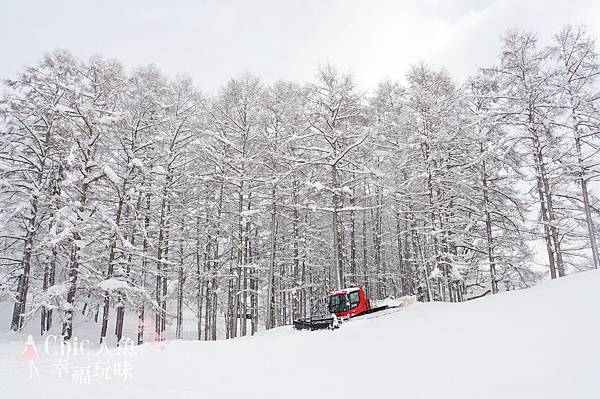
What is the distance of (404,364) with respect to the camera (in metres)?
6.56

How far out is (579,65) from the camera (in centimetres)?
1484

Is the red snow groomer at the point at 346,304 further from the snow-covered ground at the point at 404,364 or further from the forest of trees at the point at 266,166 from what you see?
the snow-covered ground at the point at 404,364

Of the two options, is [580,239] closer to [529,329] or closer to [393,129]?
[393,129]

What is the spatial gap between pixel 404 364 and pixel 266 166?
14.9m

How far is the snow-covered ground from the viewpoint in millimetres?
5055

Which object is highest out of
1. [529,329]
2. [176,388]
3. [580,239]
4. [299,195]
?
[299,195]

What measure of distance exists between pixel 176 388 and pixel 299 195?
1555cm

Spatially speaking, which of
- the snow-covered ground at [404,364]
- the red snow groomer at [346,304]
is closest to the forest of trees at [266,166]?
the red snow groomer at [346,304]

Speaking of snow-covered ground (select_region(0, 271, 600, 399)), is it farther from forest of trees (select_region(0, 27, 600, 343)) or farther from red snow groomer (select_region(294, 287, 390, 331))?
forest of trees (select_region(0, 27, 600, 343))

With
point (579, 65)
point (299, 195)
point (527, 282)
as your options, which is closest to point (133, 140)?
point (299, 195)

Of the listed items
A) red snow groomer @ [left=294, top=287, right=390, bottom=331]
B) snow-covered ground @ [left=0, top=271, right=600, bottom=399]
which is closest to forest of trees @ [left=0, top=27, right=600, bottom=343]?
red snow groomer @ [left=294, top=287, right=390, bottom=331]


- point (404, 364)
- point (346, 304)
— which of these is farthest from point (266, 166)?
point (404, 364)

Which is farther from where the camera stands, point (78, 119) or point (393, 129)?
point (393, 129)

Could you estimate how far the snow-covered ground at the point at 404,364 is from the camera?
505 cm
